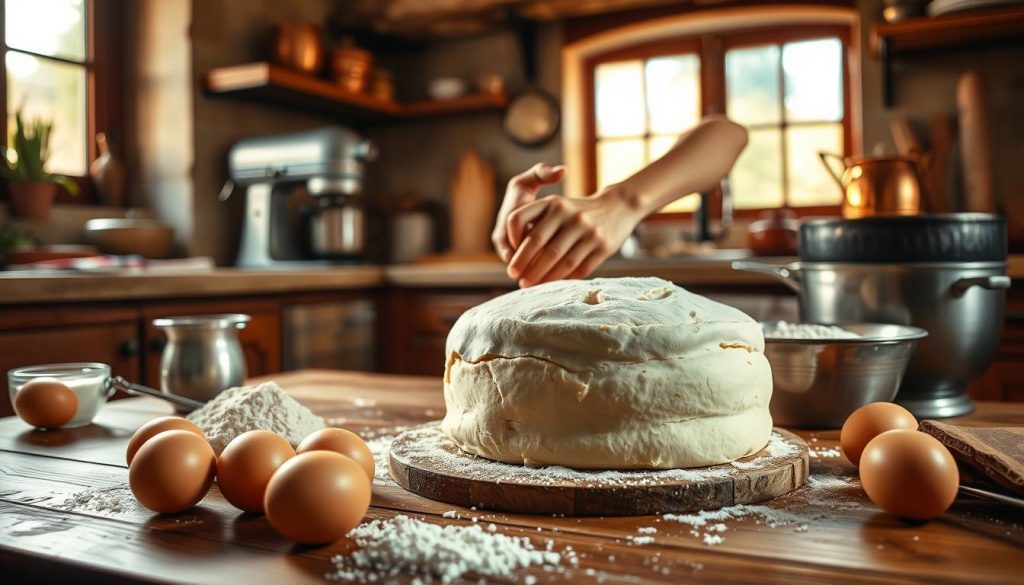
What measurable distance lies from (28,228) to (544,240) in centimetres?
209

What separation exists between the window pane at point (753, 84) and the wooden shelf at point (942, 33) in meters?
0.46

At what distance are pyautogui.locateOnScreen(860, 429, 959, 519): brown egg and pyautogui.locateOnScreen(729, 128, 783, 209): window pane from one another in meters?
2.76

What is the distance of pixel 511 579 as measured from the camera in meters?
0.50

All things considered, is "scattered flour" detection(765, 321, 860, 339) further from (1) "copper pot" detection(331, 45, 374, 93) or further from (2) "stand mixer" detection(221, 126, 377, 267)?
(1) "copper pot" detection(331, 45, 374, 93)

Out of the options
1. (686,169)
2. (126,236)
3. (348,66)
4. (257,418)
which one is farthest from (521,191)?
(348,66)

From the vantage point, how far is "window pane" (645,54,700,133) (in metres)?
3.35

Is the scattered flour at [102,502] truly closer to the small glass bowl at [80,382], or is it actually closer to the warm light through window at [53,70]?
the small glass bowl at [80,382]

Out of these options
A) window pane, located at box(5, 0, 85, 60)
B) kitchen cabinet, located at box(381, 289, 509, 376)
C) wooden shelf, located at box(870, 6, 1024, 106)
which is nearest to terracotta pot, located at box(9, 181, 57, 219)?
window pane, located at box(5, 0, 85, 60)

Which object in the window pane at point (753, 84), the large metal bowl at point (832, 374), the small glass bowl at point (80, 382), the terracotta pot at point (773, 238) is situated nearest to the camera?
the large metal bowl at point (832, 374)

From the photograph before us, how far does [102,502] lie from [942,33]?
2.79 metres

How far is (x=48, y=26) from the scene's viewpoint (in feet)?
8.87

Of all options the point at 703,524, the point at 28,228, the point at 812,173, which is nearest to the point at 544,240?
the point at 703,524

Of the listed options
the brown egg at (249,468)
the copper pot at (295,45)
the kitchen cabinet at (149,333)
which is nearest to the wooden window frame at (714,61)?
the copper pot at (295,45)

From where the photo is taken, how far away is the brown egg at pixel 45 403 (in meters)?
1.00
